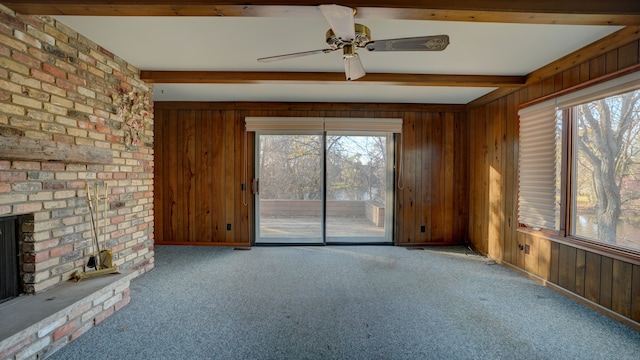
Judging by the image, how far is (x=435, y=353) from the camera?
184 centimetres

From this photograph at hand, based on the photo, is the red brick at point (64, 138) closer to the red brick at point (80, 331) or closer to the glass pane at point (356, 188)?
the red brick at point (80, 331)

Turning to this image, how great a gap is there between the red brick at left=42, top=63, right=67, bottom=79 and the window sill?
4617 millimetres

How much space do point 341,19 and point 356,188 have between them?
3.25 meters

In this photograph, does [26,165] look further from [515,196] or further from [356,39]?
[515,196]

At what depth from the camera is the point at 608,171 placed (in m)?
2.39

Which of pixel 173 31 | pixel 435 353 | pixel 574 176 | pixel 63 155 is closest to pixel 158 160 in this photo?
pixel 63 155

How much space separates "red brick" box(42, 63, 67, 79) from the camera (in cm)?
207

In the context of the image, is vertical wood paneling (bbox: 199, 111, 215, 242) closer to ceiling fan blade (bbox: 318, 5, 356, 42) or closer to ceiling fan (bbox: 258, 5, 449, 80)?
ceiling fan (bbox: 258, 5, 449, 80)

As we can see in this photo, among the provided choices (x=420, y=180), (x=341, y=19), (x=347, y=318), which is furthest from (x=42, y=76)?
(x=420, y=180)

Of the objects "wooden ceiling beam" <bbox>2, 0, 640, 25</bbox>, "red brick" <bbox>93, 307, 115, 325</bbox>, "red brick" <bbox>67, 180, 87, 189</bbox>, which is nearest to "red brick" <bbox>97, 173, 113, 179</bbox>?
"red brick" <bbox>67, 180, 87, 189</bbox>

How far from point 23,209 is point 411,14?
9.47 feet

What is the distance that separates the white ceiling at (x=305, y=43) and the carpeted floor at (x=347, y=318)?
2.27 m

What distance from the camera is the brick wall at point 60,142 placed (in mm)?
1858

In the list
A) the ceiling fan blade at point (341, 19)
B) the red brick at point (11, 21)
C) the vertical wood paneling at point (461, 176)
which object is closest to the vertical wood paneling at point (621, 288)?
the vertical wood paneling at point (461, 176)
